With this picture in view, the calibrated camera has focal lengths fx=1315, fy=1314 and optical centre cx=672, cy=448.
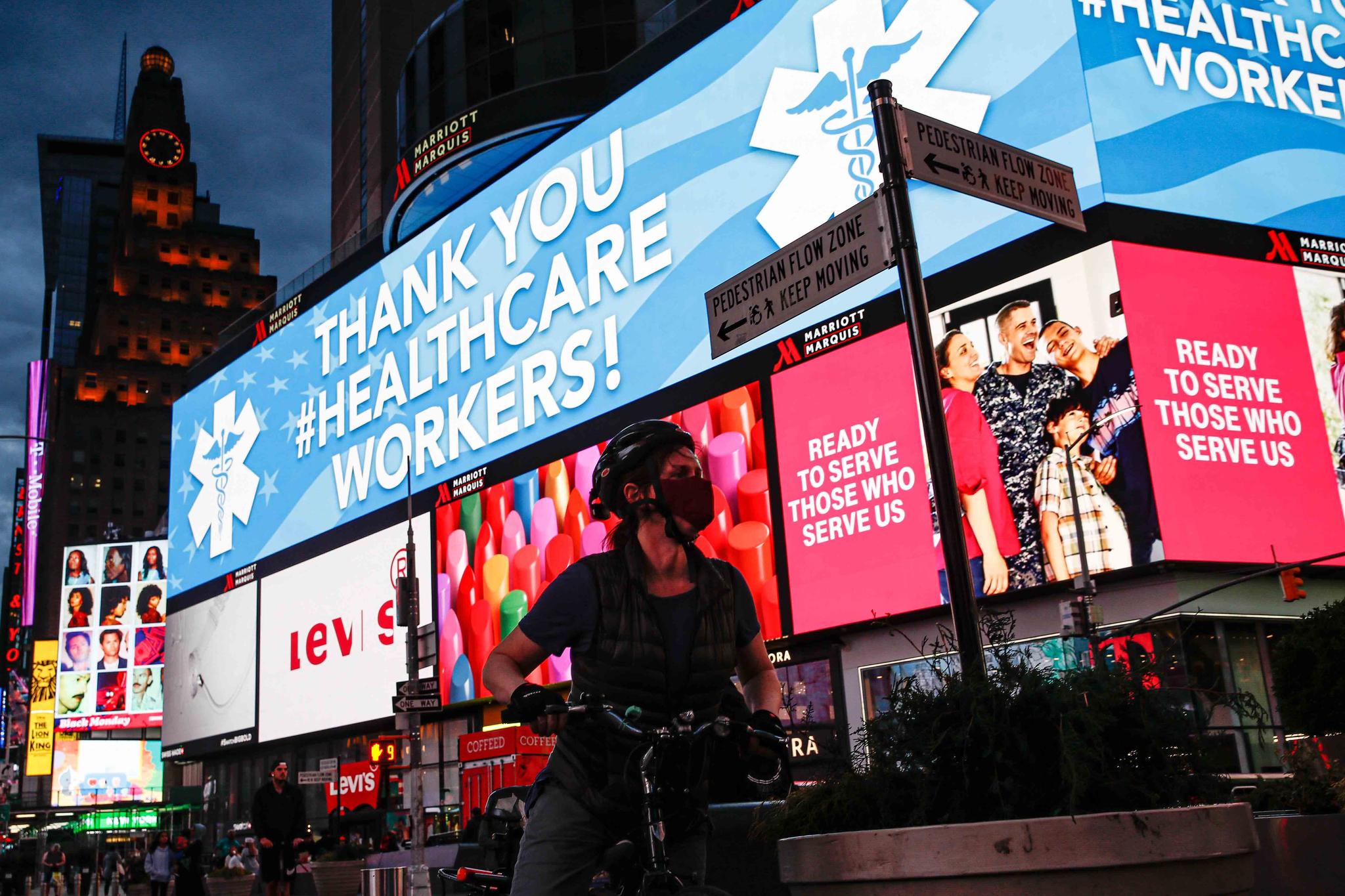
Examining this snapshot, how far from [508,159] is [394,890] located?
A: 121 feet

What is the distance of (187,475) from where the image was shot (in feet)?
189

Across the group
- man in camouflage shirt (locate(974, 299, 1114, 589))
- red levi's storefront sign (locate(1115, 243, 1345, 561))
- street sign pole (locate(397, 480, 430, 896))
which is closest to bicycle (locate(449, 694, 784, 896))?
street sign pole (locate(397, 480, 430, 896))

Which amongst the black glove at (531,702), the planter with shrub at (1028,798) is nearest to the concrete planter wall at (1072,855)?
the planter with shrub at (1028,798)

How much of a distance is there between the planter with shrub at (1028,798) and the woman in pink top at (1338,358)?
25861mm

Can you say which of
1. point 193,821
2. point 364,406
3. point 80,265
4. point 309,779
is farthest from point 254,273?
point 309,779

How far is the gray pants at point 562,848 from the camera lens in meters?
3.76

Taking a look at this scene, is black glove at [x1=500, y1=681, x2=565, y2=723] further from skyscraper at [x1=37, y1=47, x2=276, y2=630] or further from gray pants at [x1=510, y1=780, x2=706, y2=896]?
skyscraper at [x1=37, y1=47, x2=276, y2=630]

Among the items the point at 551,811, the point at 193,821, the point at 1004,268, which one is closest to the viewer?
the point at 551,811

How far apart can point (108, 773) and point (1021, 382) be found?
89.0 m

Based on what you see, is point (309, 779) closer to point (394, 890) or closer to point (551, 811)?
point (394, 890)

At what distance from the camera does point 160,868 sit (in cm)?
2748

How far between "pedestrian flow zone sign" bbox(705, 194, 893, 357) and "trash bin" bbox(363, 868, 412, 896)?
163 inches

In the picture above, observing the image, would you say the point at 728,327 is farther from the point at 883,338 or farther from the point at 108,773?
the point at 108,773

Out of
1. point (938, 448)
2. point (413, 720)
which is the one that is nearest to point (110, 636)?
point (413, 720)
